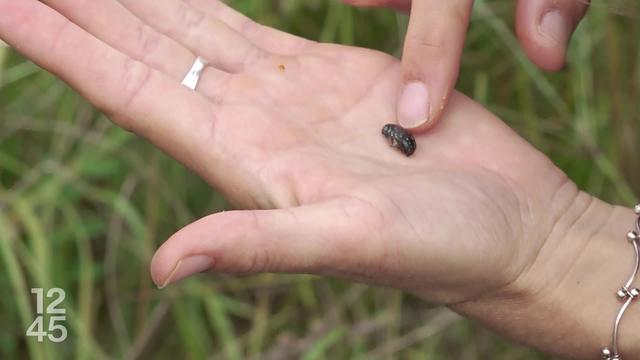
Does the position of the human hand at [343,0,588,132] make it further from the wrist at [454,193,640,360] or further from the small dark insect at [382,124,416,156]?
the wrist at [454,193,640,360]

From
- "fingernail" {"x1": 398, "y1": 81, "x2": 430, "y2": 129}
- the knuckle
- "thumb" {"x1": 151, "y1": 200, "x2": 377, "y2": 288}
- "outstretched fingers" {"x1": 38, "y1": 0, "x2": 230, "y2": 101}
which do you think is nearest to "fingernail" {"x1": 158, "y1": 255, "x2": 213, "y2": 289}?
"thumb" {"x1": 151, "y1": 200, "x2": 377, "y2": 288}

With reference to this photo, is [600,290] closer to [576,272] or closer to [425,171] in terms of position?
[576,272]

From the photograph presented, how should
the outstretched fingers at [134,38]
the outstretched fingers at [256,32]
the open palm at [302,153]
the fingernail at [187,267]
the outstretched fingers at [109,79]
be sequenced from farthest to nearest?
1. the outstretched fingers at [256,32]
2. the outstretched fingers at [134,38]
3. the outstretched fingers at [109,79]
4. the open palm at [302,153]
5. the fingernail at [187,267]

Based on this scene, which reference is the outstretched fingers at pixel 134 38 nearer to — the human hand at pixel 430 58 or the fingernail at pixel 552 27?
the human hand at pixel 430 58

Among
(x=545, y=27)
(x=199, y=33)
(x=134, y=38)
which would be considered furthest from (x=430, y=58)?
(x=134, y=38)

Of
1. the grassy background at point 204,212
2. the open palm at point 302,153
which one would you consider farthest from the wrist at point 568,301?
the grassy background at point 204,212

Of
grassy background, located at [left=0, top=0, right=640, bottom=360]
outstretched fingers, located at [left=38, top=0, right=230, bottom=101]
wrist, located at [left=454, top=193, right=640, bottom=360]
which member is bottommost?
grassy background, located at [left=0, top=0, right=640, bottom=360]
